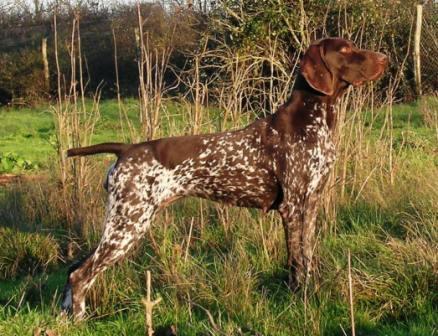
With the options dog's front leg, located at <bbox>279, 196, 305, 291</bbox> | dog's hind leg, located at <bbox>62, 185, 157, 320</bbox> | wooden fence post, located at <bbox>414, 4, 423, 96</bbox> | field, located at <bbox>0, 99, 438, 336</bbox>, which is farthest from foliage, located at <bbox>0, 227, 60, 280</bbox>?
wooden fence post, located at <bbox>414, 4, 423, 96</bbox>

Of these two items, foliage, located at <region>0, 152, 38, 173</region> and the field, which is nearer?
the field

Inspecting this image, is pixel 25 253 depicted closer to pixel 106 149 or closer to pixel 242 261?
pixel 106 149

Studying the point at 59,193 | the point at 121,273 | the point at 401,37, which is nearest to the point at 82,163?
the point at 59,193

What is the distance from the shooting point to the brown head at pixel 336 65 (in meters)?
5.50

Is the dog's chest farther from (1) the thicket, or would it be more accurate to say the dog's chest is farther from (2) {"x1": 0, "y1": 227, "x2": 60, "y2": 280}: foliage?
(1) the thicket

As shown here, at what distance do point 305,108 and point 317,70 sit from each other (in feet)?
0.92

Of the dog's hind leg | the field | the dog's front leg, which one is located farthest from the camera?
the dog's front leg

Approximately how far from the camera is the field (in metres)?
4.82

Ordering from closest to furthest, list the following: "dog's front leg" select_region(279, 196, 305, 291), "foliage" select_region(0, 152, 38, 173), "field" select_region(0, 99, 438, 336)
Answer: "field" select_region(0, 99, 438, 336), "dog's front leg" select_region(279, 196, 305, 291), "foliage" select_region(0, 152, 38, 173)

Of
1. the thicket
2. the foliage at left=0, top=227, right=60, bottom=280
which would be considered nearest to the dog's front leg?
the foliage at left=0, top=227, right=60, bottom=280

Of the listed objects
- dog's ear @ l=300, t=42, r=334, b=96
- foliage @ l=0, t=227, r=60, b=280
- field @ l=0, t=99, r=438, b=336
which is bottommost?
foliage @ l=0, t=227, r=60, b=280

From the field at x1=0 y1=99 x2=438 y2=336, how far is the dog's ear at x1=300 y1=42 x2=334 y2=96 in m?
1.21

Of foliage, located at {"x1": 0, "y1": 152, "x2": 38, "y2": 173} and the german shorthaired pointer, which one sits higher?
the german shorthaired pointer

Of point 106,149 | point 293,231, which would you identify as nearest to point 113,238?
point 106,149
